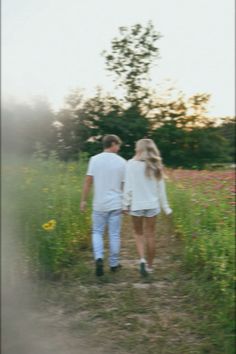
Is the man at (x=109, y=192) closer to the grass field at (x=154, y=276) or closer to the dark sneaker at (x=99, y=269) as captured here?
the dark sneaker at (x=99, y=269)

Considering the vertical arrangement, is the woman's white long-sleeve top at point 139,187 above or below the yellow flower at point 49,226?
above

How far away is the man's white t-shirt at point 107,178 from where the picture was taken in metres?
4.94

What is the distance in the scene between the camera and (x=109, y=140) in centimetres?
476

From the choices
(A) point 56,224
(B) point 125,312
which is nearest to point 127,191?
(A) point 56,224

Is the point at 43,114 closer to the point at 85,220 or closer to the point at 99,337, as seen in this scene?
the point at 99,337

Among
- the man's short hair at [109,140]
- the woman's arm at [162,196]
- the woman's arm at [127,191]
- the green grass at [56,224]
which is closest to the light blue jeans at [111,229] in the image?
the woman's arm at [127,191]

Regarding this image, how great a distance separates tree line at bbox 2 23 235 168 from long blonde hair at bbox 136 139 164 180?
0.09 m

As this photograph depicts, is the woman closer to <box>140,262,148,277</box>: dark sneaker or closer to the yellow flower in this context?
<box>140,262,148,277</box>: dark sneaker

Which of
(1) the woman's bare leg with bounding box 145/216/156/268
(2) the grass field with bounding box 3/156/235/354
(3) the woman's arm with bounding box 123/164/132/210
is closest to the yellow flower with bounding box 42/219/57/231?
(2) the grass field with bounding box 3/156/235/354

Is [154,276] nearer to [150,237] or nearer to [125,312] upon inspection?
[150,237]

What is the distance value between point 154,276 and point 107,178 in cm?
107

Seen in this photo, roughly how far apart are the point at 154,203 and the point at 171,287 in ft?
2.93

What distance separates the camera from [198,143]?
5.23 meters

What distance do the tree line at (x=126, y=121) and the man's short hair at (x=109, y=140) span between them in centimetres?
6
